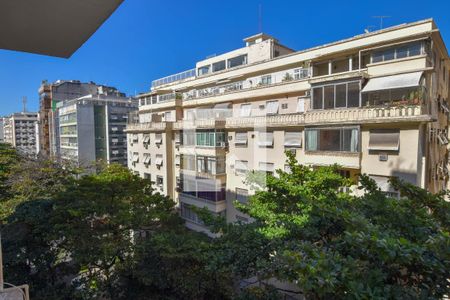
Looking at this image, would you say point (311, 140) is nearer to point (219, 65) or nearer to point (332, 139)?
point (332, 139)

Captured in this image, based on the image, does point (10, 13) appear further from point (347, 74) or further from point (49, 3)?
point (347, 74)

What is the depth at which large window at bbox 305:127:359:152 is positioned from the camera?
9742mm

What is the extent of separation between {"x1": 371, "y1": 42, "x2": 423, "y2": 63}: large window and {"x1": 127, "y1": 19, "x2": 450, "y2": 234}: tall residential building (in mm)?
36

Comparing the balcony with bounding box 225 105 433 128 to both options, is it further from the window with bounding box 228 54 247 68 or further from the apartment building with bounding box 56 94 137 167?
the apartment building with bounding box 56 94 137 167

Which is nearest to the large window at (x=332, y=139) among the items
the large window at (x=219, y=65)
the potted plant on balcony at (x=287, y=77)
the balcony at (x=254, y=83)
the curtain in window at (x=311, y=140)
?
the curtain in window at (x=311, y=140)

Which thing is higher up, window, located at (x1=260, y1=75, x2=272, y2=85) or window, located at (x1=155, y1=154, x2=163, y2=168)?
window, located at (x1=260, y1=75, x2=272, y2=85)

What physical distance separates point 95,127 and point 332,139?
32.5 m

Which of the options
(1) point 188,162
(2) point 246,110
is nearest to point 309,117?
(2) point 246,110

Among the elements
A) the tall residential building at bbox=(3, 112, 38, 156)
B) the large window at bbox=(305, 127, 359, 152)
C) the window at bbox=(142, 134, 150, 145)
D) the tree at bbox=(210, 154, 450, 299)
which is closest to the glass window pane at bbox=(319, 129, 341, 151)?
the large window at bbox=(305, 127, 359, 152)

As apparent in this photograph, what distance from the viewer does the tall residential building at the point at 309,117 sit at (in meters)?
8.94

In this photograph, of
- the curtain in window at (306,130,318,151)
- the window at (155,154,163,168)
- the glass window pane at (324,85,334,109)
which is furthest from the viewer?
the window at (155,154,163,168)

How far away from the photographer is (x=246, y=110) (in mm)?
14727

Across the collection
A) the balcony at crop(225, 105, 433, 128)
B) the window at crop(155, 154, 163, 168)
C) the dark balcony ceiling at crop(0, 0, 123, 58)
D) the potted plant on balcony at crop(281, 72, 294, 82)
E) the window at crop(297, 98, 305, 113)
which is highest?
the potted plant on balcony at crop(281, 72, 294, 82)

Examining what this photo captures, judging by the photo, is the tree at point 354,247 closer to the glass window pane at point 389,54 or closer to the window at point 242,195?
the glass window pane at point 389,54
